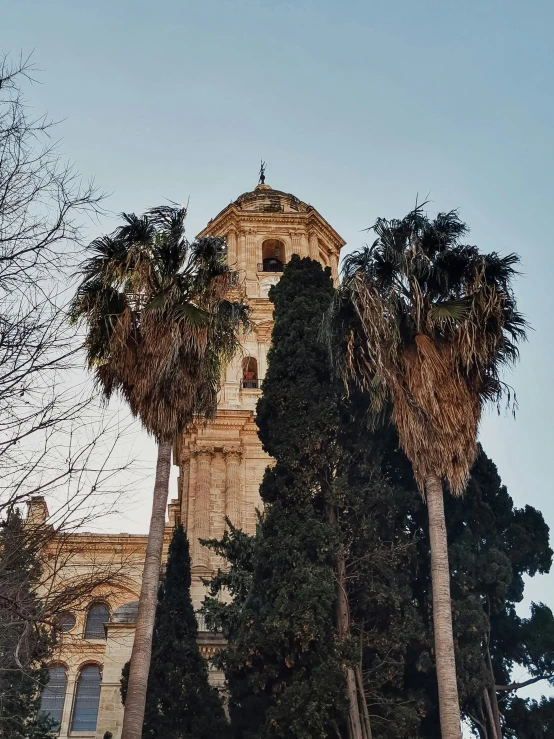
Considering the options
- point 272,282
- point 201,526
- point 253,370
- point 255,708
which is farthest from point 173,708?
point 272,282

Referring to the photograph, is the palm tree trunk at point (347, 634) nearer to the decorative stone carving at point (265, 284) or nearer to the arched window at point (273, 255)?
the decorative stone carving at point (265, 284)

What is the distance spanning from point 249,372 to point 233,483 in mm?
6435

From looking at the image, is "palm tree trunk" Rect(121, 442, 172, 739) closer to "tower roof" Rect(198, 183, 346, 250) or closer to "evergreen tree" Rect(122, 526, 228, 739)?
"evergreen tree" Rect(122, 526, 228, 739)

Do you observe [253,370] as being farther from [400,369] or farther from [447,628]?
[447,628]

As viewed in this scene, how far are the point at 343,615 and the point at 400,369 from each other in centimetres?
560

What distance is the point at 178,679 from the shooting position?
20969 mm

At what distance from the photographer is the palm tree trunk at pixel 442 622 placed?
14.6 m

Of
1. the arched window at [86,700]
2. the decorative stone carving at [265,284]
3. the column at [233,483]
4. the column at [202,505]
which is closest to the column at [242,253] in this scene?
the decorative stone carving at [265,284]

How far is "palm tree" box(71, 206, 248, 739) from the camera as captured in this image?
1692cm

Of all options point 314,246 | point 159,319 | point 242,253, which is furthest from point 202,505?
point 159,319

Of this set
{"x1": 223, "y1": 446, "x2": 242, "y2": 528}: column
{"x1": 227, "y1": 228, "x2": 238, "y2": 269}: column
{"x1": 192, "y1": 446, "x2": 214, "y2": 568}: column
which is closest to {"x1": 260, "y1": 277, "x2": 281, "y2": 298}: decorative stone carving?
{"x1": 227, "y1": 228, "x2": 238, "y2": 269}: column

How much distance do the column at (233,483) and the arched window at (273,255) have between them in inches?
423

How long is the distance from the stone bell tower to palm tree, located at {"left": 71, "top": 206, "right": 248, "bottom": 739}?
694 inches

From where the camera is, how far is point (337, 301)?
61.9 ft
